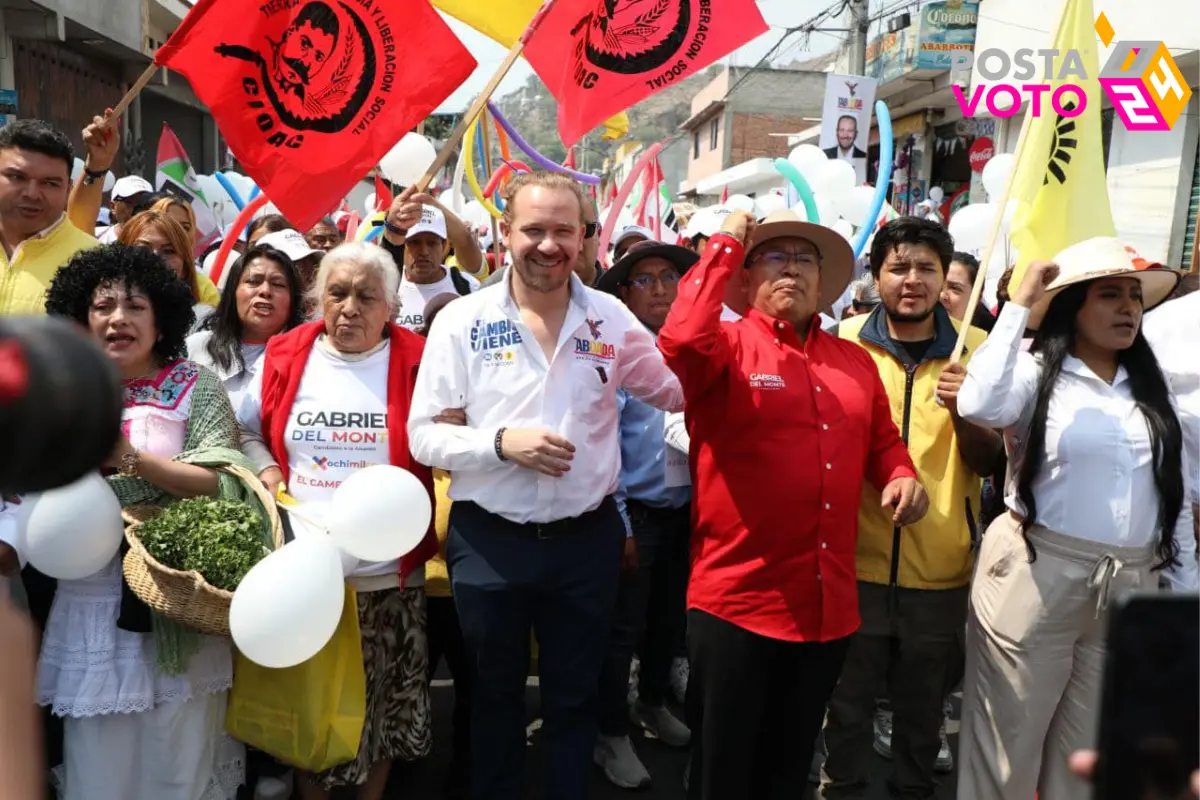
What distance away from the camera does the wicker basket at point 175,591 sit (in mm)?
2662

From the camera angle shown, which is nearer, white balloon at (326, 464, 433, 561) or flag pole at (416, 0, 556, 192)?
white balloon at (326, 464, 433, 561)

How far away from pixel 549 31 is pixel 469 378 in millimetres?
1552

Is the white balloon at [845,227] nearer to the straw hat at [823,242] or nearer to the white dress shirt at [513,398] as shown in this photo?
the straw hat at [823,242]

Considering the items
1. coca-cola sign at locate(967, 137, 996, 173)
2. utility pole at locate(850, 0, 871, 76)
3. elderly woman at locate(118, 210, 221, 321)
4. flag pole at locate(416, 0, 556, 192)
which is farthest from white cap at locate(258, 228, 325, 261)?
utility pole at locate(850, 0, 871, 76)

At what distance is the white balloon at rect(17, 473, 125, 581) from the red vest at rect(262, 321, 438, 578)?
602mm

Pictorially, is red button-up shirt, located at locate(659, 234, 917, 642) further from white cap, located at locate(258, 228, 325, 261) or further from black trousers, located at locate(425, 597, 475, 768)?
white cap, located at locate(258, 228, 325, 261)

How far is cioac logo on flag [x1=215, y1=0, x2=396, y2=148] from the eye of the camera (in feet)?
11.8

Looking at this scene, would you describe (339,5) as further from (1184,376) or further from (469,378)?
(1184,376)

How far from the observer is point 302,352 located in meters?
3.28

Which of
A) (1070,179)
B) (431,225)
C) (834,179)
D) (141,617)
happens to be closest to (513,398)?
(141,617)

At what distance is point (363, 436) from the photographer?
3199mm

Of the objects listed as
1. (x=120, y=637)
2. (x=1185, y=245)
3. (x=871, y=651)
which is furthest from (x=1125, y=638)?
(x=1185, y=245)

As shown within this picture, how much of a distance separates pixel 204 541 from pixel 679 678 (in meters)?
2.54

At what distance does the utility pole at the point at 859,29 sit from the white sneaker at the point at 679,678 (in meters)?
15.0
